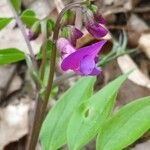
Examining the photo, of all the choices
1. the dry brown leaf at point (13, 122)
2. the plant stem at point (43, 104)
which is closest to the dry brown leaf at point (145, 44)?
the dry brown leaf at point (13, 122)

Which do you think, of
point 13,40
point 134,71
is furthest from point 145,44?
point 13,40

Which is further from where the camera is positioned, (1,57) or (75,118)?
(1,57)

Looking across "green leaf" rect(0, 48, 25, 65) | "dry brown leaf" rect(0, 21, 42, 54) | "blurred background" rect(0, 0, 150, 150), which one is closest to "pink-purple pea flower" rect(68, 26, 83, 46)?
"green leaf" rect(0, 48, 25, 65)

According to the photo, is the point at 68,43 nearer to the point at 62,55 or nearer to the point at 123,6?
the point at 62,55

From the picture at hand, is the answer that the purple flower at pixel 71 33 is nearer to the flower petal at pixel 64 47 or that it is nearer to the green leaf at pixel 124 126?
the flower petal at pixel 64 47

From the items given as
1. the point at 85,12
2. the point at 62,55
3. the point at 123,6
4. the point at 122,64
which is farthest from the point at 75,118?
the point at 123,6
